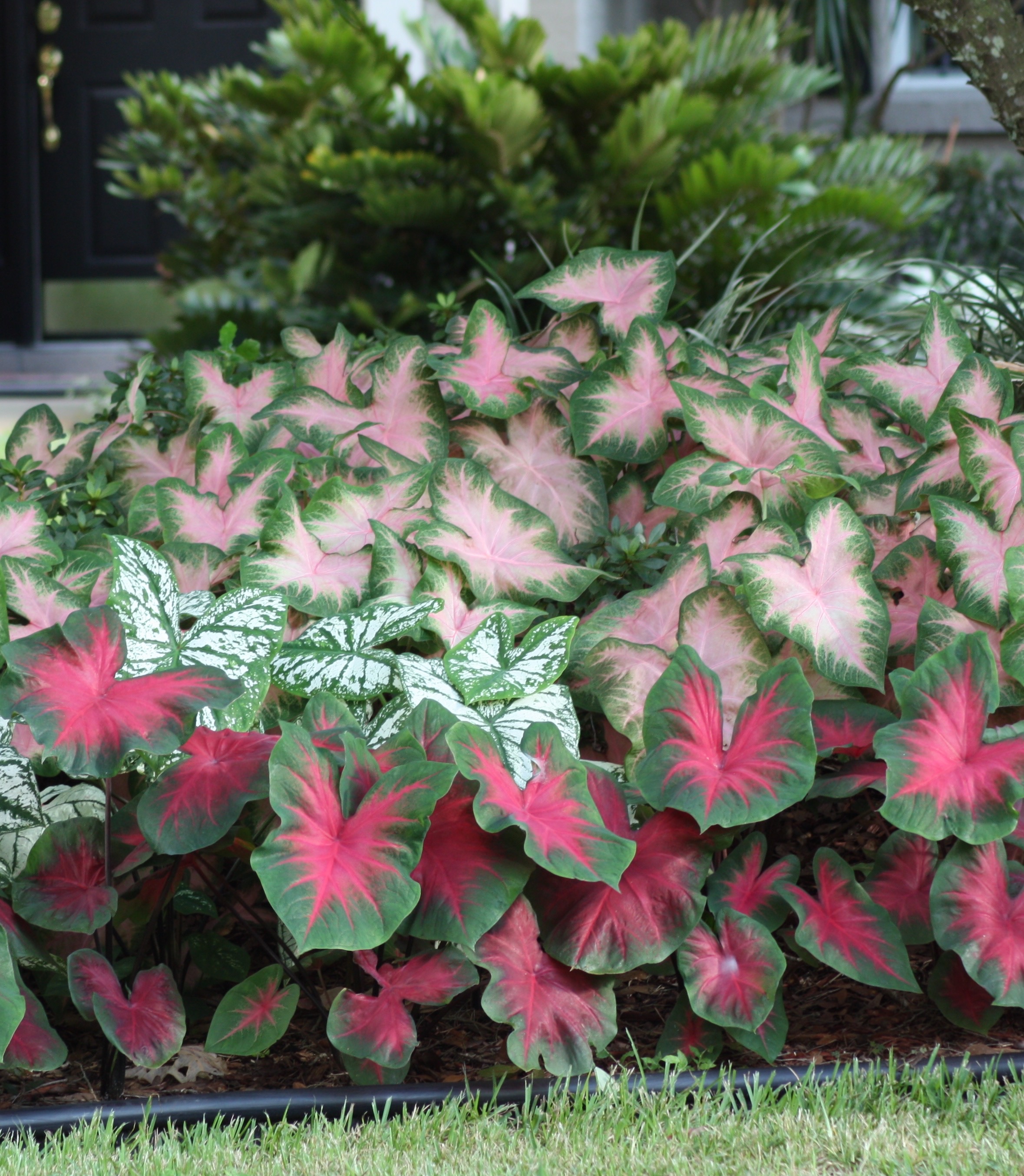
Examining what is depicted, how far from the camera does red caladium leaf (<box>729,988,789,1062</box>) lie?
1.14m

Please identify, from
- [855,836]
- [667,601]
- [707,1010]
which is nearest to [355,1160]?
[707,1010]

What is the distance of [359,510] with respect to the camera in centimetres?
148

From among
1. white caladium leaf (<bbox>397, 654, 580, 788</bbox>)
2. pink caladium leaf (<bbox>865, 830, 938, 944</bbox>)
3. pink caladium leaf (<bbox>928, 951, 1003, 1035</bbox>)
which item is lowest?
pink caladium leaf (<bbox>928, 951, 1003, 1035</bbox>)

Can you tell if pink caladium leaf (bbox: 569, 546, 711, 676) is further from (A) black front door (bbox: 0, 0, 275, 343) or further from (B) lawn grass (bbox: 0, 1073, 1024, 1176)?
(A) black front door (bbox: 0, 0, 275, 343)

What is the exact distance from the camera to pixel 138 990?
3.78ft

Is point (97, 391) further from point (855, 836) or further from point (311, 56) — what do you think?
point (855, 836)

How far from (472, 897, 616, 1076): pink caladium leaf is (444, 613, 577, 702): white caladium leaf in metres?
0.21

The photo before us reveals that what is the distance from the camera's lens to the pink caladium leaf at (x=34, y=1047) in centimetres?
110

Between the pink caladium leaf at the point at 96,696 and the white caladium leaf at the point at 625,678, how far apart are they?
1.32ft

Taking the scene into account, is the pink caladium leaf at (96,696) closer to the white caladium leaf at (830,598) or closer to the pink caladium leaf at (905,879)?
the white caladium leaf at (830,598)

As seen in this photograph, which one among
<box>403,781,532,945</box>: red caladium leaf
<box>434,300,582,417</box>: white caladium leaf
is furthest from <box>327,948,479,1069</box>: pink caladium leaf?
<box>434,300,582,417</box>: white caladium leaf

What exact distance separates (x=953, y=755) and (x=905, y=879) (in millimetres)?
166

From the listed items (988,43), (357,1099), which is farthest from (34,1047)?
(988,43)

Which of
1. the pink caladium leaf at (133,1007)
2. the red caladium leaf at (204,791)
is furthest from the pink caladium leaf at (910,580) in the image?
the pink caladium leaf at (133,1007)
